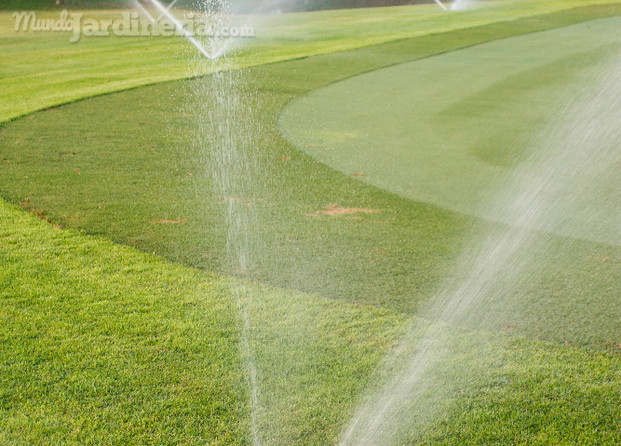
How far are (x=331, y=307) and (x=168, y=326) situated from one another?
1074 millimetres

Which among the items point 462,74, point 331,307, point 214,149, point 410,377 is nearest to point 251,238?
point 331,307

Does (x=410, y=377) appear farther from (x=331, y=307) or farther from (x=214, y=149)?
(x=214, y=149)

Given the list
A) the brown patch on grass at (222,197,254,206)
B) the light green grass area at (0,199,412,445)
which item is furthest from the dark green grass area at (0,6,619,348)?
the light green grass area at (0,199,412,445)

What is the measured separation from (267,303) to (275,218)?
173cm

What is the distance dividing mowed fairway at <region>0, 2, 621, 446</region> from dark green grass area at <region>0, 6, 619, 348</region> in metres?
0.03

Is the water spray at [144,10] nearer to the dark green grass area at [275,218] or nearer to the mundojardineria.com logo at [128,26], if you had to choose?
the mundojardineria.com logo at [128,26]

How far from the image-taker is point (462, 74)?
1495cm

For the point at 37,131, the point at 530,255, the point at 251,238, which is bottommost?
the point at 530,255

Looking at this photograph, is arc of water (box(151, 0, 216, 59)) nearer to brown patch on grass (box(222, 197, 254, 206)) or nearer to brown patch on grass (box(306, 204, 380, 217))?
brown patch on grass (box(222, 197, 254, 206))

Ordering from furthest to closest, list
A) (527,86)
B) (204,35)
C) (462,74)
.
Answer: (204,35), (462,74), (527,86)

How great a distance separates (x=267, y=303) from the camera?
14.2 feet

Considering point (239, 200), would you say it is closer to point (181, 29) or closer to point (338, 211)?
point (338, 211)

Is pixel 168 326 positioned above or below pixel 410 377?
above

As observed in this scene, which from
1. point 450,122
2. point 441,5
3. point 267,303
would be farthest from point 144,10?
point 267,303
